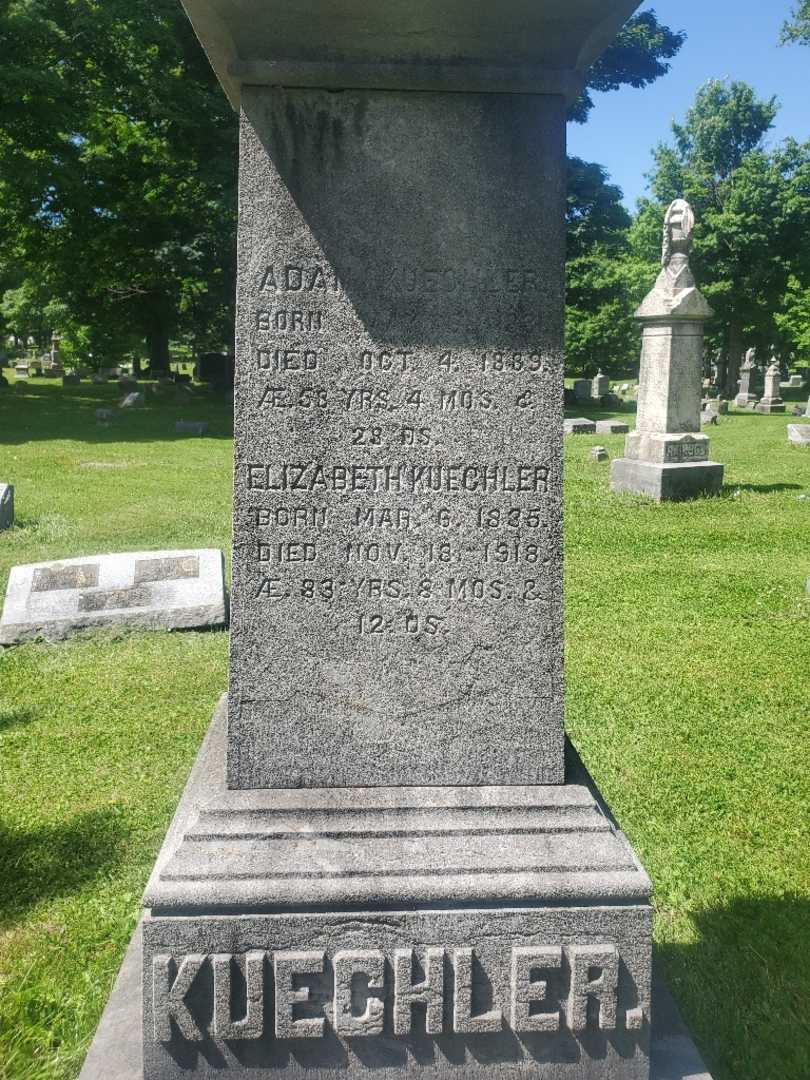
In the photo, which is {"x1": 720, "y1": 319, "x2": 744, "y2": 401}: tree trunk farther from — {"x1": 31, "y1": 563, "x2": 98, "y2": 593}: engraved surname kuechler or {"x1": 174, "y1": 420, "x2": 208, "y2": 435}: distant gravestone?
{"x1": 31, "y1": 563, "x2": 98, "y2": 593}: engraved surname kuechler

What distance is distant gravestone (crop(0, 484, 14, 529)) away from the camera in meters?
10.4

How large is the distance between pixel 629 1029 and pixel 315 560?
147 cm

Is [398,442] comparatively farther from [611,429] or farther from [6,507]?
[611,429]

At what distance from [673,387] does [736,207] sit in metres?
31.4

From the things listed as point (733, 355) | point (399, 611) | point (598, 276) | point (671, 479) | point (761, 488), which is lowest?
point (761, 488)

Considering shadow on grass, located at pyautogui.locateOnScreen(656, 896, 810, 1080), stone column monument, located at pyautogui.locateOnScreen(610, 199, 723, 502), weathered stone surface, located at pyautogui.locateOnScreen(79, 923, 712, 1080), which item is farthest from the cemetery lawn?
stone column monument, located at pyautogui.locateOnScreen(610, 199, 723, 502)

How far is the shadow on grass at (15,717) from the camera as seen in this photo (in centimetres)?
539

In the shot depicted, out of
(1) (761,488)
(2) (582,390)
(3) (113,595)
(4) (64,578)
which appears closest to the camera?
(3) (113,595)

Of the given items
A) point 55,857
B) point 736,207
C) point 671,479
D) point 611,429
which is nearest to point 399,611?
point 55,857

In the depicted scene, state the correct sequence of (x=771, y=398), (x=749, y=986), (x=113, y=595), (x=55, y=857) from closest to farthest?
(x=749, y=986) → (x=55, y=857) → (x=113, y=595) → (x=771, y=398)

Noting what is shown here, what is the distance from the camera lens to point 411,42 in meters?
2.27

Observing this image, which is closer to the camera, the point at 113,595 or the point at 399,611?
the point at 399,611

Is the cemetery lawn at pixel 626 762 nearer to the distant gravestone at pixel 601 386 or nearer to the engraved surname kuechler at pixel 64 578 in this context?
the engraved surname kuechler at pixel 64 578

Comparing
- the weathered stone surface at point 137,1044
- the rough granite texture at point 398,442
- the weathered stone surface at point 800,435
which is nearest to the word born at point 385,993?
the weathered stone surface at point 137,1044
